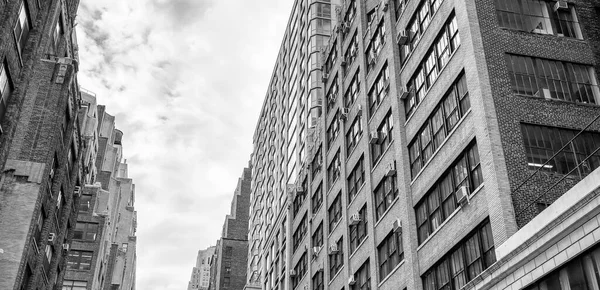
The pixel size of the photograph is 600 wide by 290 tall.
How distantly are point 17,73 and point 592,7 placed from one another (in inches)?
1028

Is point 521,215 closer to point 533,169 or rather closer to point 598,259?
point 533,169

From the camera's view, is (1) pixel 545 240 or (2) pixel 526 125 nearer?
(1) pixel 545 240

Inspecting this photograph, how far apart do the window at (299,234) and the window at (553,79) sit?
29312 millimetres

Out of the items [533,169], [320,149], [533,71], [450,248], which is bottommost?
[450,248]

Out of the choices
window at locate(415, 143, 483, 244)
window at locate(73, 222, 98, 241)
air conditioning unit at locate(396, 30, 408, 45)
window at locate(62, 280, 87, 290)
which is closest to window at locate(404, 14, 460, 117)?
air conditioning unit at locate(396, 30, 408, 45)

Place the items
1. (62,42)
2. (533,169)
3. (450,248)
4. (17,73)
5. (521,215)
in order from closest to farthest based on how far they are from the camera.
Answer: (521,215)
(533,169)
(450,248)
(17,73)
(62,42)

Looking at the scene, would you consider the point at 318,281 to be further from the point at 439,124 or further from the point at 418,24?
the point at 418,24

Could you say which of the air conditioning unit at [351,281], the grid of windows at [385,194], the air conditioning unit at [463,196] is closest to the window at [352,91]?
the grid of windows at [385,194]

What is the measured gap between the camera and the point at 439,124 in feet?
101

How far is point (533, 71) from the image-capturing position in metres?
28.4

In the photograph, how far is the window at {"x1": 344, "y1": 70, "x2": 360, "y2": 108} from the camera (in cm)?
4578

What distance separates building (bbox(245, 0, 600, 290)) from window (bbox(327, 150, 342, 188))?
19cm

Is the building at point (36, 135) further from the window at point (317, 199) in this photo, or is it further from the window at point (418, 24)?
the window at point (418, 24)

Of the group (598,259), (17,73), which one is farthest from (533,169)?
(17,73)
